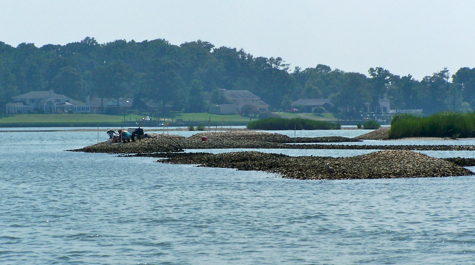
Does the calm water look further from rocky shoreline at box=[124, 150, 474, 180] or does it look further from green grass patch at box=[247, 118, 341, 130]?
green grass patch at box=[247, 118, 341, 130]

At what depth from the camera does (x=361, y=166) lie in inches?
1587

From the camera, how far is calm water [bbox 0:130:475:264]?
1838cm

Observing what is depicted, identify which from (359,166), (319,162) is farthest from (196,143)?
(359,166)

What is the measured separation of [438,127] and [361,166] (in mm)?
43762

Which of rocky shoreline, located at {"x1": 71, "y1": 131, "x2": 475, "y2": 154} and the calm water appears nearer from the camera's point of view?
A: the calm water

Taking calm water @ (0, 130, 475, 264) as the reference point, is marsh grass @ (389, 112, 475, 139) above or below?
above

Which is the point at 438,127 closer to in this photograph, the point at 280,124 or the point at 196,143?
the point at 196,143

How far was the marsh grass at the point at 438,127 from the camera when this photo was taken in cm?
8088

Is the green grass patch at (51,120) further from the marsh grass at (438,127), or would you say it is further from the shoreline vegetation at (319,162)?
the shoreline vegetation at (319,162)

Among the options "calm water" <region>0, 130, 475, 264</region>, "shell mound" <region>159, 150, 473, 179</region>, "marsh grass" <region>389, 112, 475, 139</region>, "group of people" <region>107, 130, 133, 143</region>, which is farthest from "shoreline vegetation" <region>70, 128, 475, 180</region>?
"marsh grass" <region>389, 112, 475, 139</region>

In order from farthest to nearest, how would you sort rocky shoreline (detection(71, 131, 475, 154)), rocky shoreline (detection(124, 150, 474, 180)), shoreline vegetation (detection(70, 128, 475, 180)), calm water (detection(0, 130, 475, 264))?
1. rocky shoreline (detection(71, 131, 475, 154))
2. shoreline vegetation (detection(70, 128, 475, 180))
3. rocky shoreline (detection(124, 150, 474, 180))
4. calm water (detection(0, 130, 475, 264))

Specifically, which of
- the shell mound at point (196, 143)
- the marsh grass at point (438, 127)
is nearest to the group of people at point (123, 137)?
the shell mound at point (196, 143)

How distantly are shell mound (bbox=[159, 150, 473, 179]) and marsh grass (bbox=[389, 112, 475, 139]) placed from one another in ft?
123

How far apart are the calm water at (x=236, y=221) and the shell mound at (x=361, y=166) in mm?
1645
